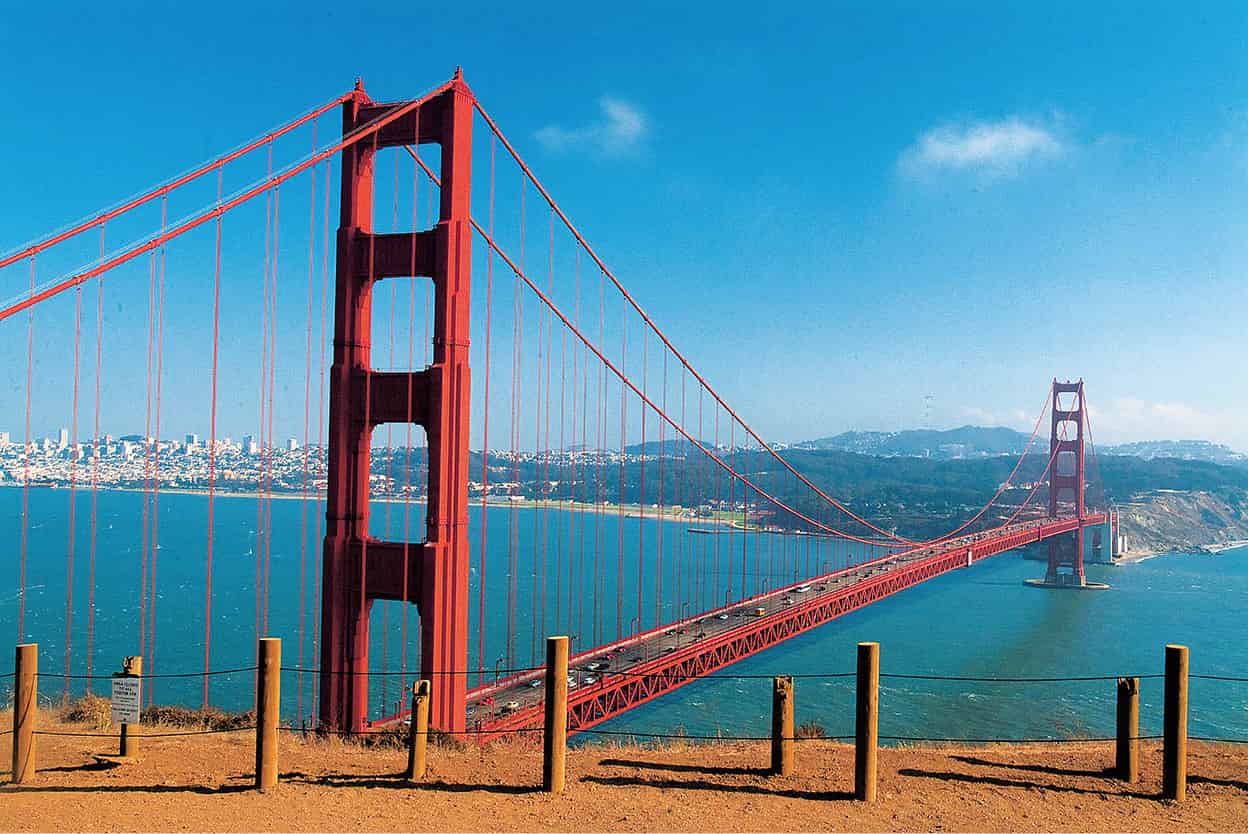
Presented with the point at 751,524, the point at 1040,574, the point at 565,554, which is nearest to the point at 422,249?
the point at 565,554

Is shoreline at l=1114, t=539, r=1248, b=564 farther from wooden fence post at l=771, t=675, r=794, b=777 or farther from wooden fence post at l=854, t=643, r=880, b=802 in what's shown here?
wooden fence post at l=854, t=643, r=880, b=802

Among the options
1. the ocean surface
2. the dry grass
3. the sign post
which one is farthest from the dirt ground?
the ocean surface

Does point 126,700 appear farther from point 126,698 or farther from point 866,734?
point 866,734

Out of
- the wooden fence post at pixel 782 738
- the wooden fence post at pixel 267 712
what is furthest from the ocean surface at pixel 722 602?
the wooden fence post at pixel 782 738

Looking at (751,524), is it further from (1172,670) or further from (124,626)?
(1172,670)

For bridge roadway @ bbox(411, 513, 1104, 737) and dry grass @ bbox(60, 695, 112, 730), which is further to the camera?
bridge roadway @ bbox(411, 513, 1104, 737)
